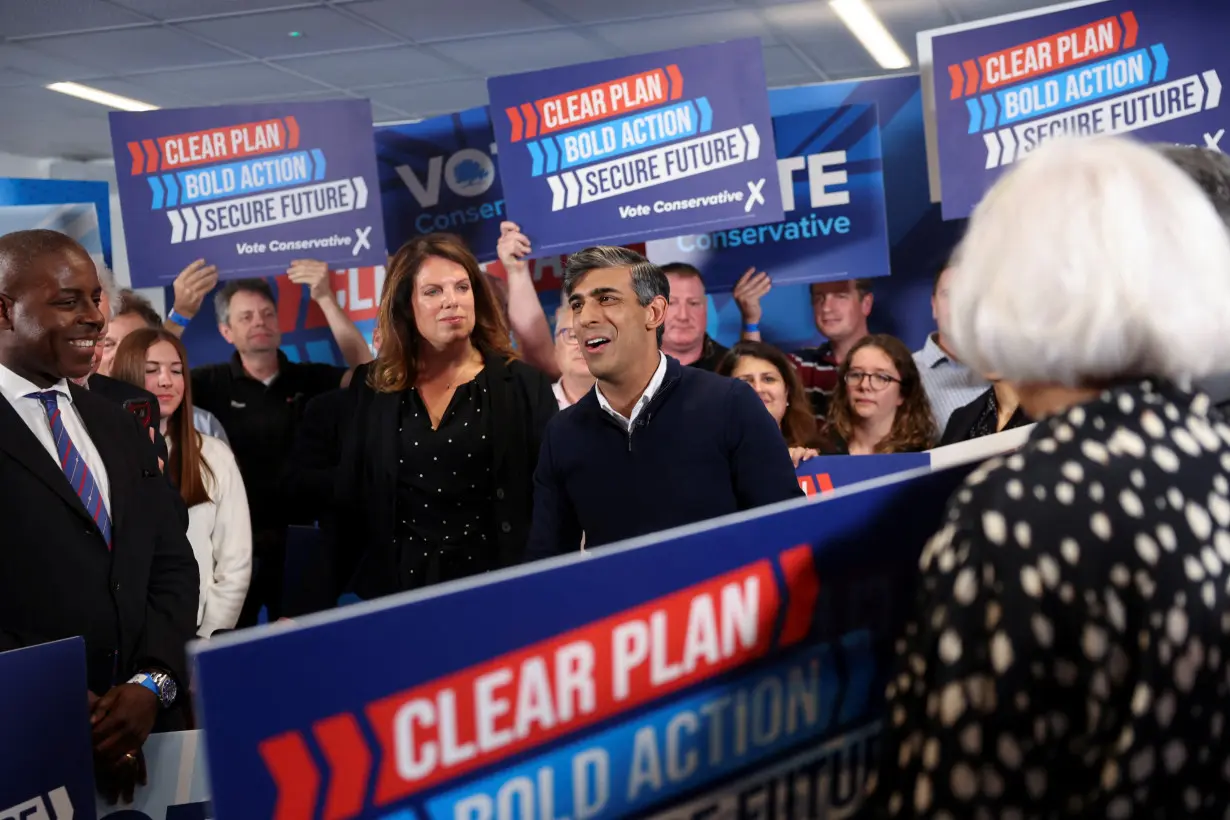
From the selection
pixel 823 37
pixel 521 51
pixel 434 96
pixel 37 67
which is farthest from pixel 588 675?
pixel 434 96

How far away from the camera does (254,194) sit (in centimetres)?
452

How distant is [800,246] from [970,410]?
4.83ft

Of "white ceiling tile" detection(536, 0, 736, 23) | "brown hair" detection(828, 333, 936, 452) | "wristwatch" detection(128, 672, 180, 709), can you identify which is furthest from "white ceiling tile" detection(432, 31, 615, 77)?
"wristwatch" detection(128, 672, 180, 709)

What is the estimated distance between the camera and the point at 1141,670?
95 centimetres

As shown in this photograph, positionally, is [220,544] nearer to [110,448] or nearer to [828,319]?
[110,448]

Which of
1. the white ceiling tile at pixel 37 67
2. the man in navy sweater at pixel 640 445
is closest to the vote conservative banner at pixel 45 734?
the man in navy sweater at pixel 640 445

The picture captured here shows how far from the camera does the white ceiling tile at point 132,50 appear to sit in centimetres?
729

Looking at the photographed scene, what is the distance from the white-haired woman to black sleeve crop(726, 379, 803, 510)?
3.83ft

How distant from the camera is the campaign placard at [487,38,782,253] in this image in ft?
13.1

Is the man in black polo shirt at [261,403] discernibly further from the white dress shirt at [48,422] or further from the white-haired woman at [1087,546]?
the white-haired woman at [1087,546]

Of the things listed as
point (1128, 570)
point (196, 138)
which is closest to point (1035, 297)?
point (1128, 570)

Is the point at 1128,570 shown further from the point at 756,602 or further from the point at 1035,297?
the point at 756,602

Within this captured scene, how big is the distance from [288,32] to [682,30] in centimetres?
255

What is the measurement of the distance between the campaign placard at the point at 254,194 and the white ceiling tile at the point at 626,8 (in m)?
2.89
